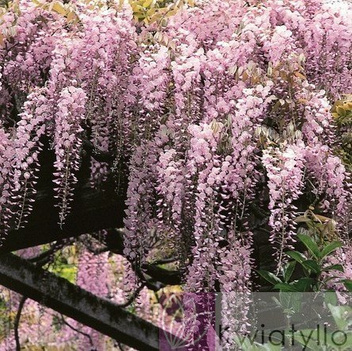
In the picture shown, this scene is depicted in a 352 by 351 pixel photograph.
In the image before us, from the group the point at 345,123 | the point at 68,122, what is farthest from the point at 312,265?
the point at 68,122

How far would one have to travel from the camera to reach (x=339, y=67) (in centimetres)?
396

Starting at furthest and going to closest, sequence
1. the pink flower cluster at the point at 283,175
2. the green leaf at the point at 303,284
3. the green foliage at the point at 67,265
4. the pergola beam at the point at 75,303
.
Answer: the green foliage at the point at 67,265 → the pergola beam at the point at 75,303 → the pink flower cluster at the point at 283,175 → the green leaf at the point at 303,284

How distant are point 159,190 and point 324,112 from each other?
2.79 ft

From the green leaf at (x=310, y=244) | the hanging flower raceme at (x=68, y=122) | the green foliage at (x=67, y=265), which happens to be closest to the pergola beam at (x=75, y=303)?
the green foliage at (x=67, y=265)

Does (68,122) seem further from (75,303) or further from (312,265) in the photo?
(75,303)

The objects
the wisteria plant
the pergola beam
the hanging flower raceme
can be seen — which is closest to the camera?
the wisteria plant

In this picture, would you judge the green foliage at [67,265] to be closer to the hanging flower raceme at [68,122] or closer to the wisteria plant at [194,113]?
the wisteria plant at [194,113]

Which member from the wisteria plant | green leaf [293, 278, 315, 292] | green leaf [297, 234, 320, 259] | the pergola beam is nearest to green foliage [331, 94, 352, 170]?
the wisteria plant

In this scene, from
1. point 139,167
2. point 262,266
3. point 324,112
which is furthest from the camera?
point 262,266

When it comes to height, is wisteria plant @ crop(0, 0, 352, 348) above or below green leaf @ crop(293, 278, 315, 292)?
above

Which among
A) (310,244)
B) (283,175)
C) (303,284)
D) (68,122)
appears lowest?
(303,284)

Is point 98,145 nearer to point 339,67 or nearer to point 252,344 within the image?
point 339,67

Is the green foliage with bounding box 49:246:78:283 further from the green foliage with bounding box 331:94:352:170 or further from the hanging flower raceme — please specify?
the green foliage with bounding box 331:94:352:170

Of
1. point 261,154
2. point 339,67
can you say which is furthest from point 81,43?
point 339,67
